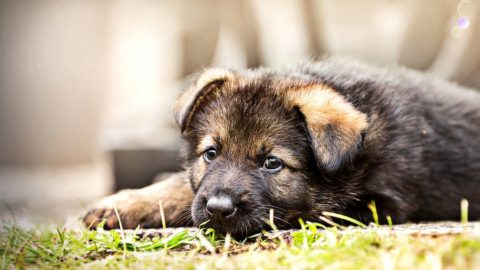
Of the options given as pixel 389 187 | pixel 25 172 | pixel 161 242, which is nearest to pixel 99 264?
pixel 161 242

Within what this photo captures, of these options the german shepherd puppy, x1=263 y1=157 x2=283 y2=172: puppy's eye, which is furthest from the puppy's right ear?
x1=263 y1=157 x2=283 y2=172: puppy's eye

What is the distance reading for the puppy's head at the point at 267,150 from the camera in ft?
12.7

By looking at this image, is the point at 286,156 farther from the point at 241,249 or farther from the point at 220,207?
the point at 241,249

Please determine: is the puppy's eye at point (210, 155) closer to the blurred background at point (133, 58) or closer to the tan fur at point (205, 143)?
the tan fur at point (205, 143)

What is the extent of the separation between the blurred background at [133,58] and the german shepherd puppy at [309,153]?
0.96 meters

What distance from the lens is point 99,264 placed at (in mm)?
3168

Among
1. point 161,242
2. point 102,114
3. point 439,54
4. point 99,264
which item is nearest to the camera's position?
point 99,264

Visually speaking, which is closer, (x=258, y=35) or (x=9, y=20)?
(x=258, y=35)

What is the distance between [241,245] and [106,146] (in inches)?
164

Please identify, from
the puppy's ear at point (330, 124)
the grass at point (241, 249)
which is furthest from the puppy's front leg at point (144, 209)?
the puppy's ear at point (330, 124)

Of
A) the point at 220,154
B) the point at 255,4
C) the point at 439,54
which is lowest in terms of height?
the point at 220,154

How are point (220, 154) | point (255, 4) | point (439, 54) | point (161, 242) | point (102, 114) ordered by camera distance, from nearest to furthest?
point (161, 242) < point (220, 154) < point (439, 54) < point (255, 4) < point (102, 114)

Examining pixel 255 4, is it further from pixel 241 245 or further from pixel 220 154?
pixel 241 245

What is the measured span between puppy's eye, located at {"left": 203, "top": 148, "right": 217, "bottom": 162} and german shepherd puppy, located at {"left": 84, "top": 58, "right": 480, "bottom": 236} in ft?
0.03
